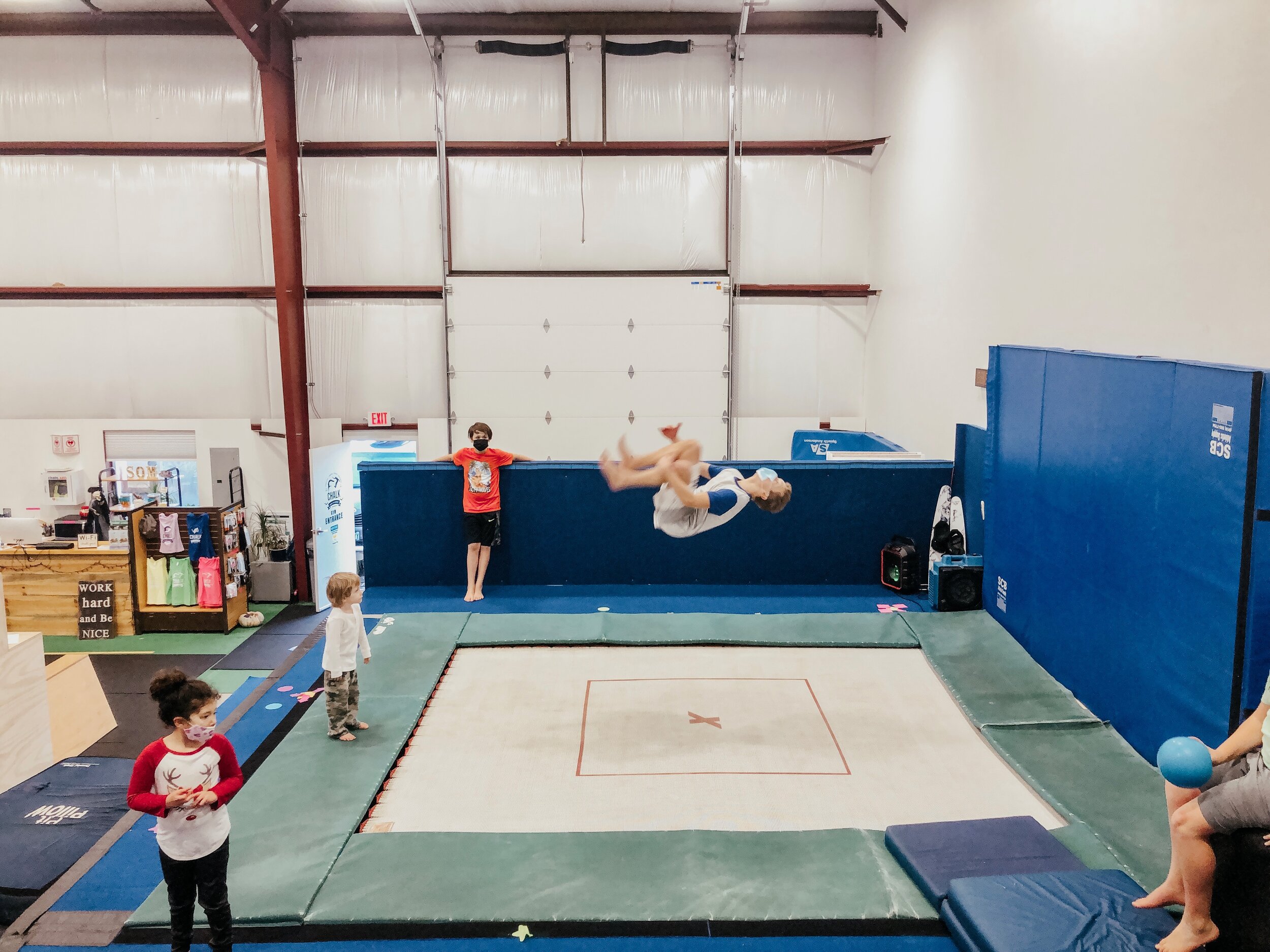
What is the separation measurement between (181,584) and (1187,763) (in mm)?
10313

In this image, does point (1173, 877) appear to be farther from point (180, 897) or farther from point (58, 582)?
point (58, 582)

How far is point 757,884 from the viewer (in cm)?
368

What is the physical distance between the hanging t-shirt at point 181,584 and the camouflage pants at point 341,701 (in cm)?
640

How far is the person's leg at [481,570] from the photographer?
24.0 ft

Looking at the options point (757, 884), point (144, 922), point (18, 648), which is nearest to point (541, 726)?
point (757, 884)

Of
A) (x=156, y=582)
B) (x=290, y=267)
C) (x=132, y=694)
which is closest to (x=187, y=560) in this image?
(x=156, y=582)

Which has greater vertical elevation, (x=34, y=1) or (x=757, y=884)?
(x=34, y=1)

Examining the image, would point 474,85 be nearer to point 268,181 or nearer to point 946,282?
point 268,181

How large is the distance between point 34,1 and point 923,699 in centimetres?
1219

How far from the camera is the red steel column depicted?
34.3 feet

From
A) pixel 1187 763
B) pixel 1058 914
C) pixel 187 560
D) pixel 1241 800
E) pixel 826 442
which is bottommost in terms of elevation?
pixel 187 560

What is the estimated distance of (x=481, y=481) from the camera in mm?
7250

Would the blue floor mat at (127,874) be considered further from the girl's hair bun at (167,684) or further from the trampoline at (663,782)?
the girl's hair bun at (167,684)

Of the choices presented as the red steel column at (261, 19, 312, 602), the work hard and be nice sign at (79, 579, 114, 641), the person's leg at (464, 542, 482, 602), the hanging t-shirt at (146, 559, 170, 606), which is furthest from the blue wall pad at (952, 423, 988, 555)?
the work hard and be nice sign at (79, 579, 114, 641)
